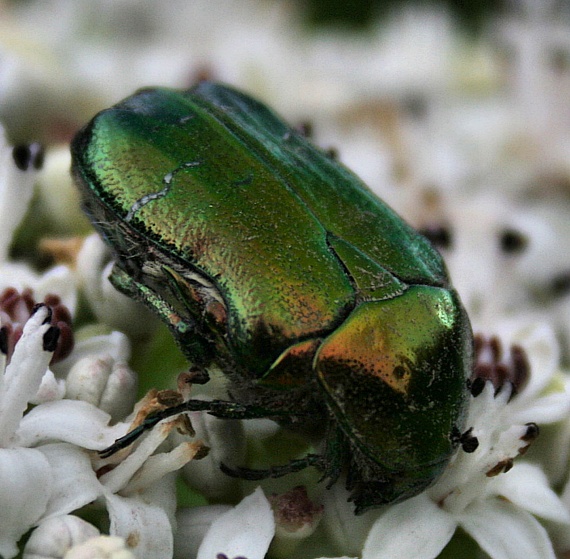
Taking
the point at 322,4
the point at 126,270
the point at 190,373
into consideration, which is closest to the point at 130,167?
the point at 126,270

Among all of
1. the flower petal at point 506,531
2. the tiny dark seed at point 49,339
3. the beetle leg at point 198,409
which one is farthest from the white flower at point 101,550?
the flower petal at point 506,531

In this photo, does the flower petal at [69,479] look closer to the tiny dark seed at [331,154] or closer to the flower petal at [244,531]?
the flower petal at [244,531]

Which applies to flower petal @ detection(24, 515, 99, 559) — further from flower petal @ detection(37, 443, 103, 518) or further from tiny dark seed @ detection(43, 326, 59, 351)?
tiny dark seed @ detection(43, 326, 59, 351)

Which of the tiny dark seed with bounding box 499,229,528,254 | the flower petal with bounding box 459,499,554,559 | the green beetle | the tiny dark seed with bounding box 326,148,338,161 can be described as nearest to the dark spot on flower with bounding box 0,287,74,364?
the green beetle

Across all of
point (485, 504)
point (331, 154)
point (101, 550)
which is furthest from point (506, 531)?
point (331, 154)

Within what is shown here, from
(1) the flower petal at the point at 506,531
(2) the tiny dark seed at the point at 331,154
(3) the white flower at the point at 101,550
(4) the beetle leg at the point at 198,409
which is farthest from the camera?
(2) the tiny dark seed at the point at 331,154

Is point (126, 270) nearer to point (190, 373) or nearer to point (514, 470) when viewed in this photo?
point (190, 373)
